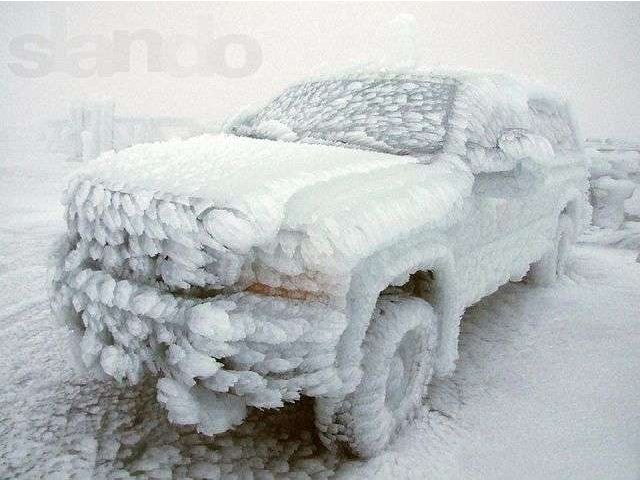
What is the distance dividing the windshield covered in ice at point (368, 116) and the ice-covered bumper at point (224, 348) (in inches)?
55.0

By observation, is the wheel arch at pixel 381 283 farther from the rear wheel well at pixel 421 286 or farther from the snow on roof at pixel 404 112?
the snow on roof at pixel 404 112

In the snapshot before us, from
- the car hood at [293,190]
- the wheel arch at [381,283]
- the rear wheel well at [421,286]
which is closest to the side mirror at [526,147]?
the car hood at [293,190]

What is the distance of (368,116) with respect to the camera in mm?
3137

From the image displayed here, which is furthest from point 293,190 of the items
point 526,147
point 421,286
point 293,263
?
point 526,147

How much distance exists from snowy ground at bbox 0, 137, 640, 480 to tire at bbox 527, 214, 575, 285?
70 centimetres

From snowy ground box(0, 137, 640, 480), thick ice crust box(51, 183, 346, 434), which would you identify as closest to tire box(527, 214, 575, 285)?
snowy ground box(0, 137, 640, 480)

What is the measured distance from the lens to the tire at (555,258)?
181 inches

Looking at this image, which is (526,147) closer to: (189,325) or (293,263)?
(293,263)

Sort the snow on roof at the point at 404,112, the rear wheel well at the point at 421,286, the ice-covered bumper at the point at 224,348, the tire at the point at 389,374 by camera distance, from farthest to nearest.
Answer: the snow on roof at the point at 404,112 → the rear wheel well at the point at 421,286 → the tire at the point at 389,374 → the ice-covered bumper at the point at 224,348

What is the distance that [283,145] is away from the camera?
269 centimetres

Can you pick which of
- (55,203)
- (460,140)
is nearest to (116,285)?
(460,140)

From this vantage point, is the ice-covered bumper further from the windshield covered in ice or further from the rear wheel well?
the windshield covered in ice

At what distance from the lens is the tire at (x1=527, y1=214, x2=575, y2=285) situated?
15.1 ft

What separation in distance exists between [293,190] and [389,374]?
0.97 meters
